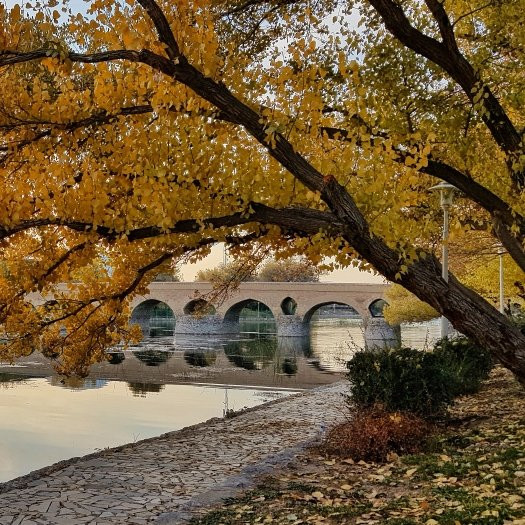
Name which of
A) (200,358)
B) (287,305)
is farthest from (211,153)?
(287,305)

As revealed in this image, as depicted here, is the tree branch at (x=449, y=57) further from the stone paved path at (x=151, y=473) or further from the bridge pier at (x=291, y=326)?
the bridge pier at (x=291, y=326)

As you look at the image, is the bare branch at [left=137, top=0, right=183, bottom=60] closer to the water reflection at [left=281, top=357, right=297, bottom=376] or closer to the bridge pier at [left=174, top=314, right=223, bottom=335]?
the water reflection at [left=281, top=357, right=297, bottom=376]

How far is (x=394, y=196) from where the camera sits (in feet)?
19.1

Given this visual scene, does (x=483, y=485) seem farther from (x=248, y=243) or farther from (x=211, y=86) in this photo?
(x=211, y=86)

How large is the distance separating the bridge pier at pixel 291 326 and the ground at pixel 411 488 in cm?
4804

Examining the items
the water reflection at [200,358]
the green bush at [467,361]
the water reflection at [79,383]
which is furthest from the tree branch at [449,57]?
the water reflection at [200,358]

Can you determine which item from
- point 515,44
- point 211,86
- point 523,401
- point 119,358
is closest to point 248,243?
point 211,86

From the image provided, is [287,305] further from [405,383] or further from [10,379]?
[405,383]

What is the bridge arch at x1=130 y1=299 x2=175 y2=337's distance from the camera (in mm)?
66000

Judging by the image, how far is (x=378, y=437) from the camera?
28.9 feet

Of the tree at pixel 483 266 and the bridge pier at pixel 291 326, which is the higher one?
the tree at pixel 483 266

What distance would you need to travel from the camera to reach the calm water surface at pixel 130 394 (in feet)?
51.2

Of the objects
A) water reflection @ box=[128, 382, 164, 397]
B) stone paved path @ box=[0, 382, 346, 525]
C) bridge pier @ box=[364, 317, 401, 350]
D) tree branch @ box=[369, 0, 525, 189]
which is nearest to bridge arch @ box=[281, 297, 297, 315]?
bridge pier @ box=[364, 317, 401, 350]

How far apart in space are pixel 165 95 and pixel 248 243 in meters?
3.18
